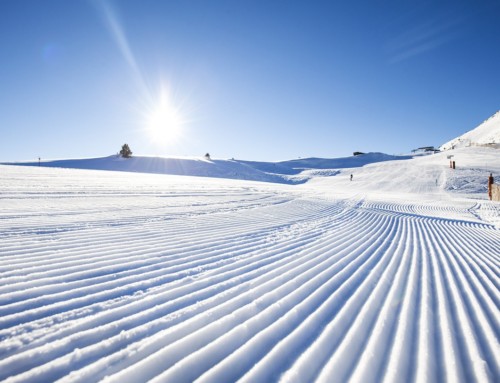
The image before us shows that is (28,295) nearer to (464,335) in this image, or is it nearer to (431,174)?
(464,335)

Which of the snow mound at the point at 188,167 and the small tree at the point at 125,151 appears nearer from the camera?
the snow mound at the point at 188,167

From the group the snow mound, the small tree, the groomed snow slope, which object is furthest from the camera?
the small tree

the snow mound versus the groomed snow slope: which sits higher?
the snow mound

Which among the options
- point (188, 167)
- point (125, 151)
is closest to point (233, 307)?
point (188, 167)

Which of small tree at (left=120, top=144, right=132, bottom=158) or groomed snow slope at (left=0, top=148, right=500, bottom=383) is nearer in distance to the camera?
groomed snow slope at (left=0, top=148, right=500, bottom=383)

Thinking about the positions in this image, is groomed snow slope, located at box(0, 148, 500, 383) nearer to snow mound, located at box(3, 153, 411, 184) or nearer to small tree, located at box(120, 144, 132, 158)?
snow mound, located at box(3, 153, 411, 184)

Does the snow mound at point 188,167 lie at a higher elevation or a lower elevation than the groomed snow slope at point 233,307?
higher

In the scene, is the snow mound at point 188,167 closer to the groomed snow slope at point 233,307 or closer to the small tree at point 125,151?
the small tree at point 125,151

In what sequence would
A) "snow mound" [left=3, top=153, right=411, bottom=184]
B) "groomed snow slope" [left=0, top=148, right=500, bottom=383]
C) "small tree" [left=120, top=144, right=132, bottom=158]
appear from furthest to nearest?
"small tree" [left=120, top=144, right=132, bottom=158]
"snow mound" [left=3, top=153, right=411, bottom=184]
"groomed snow slope" [left=0, top=148, right=500, bottom=383]

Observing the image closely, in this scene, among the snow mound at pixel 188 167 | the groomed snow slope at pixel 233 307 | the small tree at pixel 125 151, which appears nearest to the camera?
the groomed snow slope at pixel 233 307

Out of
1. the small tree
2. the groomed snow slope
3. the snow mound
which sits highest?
the small tree

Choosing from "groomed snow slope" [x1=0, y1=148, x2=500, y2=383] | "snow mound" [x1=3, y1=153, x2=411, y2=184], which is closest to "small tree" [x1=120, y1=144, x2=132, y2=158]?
"snow mound" [x1=3, y1=153, x2=411, y2=184]

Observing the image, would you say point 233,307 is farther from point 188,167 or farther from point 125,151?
point 125,151

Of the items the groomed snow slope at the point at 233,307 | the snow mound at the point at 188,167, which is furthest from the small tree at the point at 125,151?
the groomed snow slope at the point at 233,307
